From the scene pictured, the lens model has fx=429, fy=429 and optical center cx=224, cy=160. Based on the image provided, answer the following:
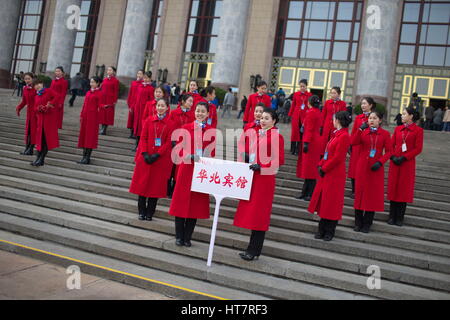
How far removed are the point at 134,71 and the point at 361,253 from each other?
1814 centimetres

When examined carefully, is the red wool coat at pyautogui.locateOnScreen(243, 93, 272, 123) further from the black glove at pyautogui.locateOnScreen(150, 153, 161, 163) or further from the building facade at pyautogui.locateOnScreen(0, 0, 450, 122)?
the building facade at pyautogui.locateOnScreen(0, 0, 450, 122)

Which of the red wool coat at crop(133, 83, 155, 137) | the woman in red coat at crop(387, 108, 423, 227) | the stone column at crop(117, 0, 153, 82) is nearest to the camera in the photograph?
the woman in red coat at crop(387, 108, 423, 227)

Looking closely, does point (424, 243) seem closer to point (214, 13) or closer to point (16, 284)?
point (16, 284)

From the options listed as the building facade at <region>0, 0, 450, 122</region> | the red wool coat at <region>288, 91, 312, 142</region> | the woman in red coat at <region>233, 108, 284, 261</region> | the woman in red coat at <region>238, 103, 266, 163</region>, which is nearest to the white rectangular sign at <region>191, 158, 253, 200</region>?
the woman in red coat at <region>233, 108, 284, 261</region>

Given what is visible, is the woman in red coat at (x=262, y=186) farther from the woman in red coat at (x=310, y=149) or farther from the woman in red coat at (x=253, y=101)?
the woman in red coat at (x=253, y=101)

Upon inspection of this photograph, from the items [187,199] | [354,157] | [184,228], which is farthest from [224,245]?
[354,157]

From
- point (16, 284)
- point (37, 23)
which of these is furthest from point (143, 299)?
point (37, 23)

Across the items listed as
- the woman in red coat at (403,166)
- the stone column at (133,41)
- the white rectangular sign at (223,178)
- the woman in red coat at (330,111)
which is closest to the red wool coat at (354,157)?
the woman in red coat at (403,166)

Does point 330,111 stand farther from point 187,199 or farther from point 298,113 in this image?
point 187,199

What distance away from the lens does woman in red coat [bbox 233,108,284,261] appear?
4.92 m

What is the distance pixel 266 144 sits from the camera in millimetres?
5070

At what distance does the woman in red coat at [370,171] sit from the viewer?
6156 mm

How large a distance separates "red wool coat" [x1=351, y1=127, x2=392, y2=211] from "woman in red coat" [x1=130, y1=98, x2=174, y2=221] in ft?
9.04

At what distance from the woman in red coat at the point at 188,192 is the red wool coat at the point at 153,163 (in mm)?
609
